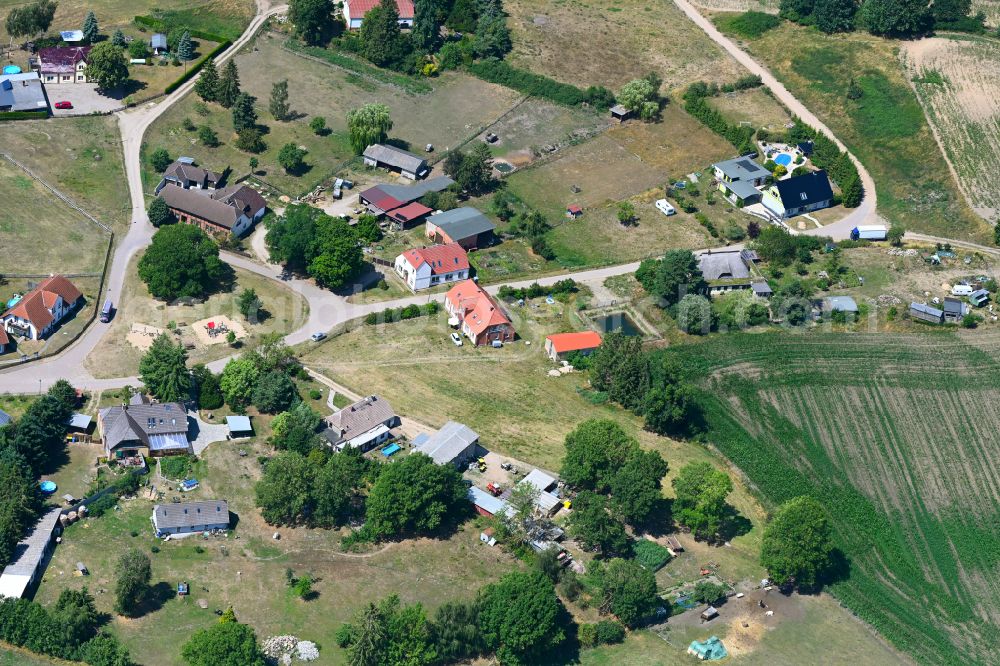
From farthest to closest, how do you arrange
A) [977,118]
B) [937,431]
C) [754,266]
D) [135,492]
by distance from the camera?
[977,118]
[754,266]
[937,431]
[135,492]

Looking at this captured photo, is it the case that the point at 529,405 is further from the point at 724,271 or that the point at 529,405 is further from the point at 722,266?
the point at 722,266

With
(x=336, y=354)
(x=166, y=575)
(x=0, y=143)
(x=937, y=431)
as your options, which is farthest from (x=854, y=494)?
(x=0, y=143)

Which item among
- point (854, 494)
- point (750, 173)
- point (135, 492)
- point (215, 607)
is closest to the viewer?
point (215, 607)

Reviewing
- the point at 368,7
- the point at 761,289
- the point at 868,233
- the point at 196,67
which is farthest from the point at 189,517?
the point at 368,7

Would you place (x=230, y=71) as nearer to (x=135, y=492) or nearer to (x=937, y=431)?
(x=135, y=492)

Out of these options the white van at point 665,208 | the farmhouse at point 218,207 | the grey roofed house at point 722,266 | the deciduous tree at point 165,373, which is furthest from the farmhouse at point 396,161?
the deciduous tree at point 165,373

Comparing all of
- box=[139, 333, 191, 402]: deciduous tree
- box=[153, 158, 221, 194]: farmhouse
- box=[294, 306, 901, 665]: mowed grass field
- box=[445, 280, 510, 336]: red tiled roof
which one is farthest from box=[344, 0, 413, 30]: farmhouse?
box=[139, 333, 191, 402]: deciduous tree

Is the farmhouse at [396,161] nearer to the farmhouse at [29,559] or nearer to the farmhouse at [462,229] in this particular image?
the farmhouse at [462,229]

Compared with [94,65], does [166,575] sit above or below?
below
